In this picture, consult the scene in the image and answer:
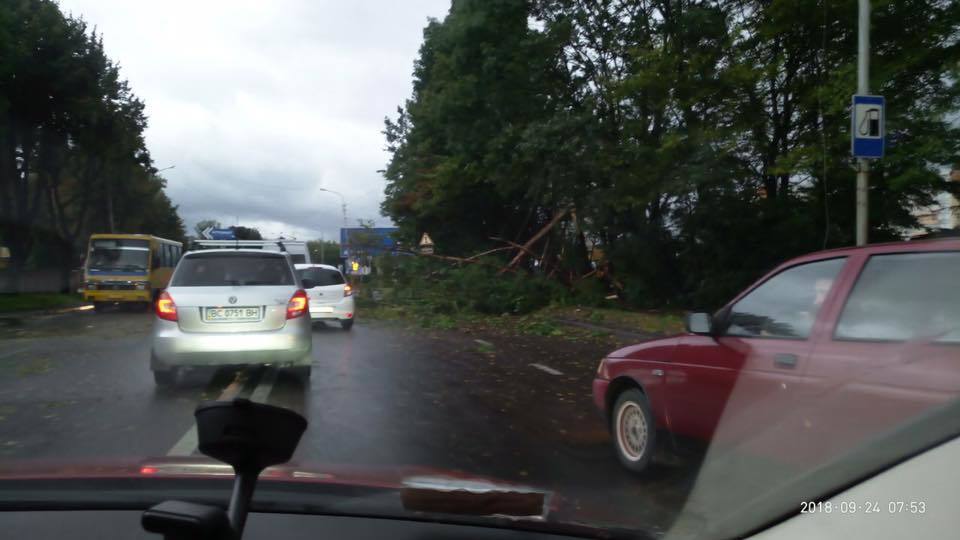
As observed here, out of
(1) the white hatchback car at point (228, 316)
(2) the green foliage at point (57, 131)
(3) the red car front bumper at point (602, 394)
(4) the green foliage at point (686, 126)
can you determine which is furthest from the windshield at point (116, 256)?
(3) the red car front bumper at point (602, 394)

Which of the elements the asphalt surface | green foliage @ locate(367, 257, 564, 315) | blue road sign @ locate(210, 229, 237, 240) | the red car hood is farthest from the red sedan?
blue road sign @ locate(210, 229, 237, 240)

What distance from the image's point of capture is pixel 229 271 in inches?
371

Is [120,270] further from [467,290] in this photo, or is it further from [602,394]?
[602,394]

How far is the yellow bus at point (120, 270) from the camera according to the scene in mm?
27703

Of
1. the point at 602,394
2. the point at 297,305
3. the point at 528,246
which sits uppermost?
the point at 528,246

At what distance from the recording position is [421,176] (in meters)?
29.5

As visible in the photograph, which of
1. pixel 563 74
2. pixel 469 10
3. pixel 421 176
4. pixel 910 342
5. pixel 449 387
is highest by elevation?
pixel 469 10

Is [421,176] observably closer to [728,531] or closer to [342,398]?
[342,398]

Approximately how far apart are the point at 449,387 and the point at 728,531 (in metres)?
7.46

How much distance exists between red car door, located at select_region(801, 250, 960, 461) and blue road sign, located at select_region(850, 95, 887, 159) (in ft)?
23.7

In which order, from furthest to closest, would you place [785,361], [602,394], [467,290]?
[467,290] < [602,394] < [785,361]

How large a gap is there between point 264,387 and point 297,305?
3.44 feet

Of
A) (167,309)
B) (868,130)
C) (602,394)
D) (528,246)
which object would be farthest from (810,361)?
(528,246)

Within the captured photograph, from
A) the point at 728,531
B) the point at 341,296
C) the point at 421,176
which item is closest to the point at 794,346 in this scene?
the point at 728,531
